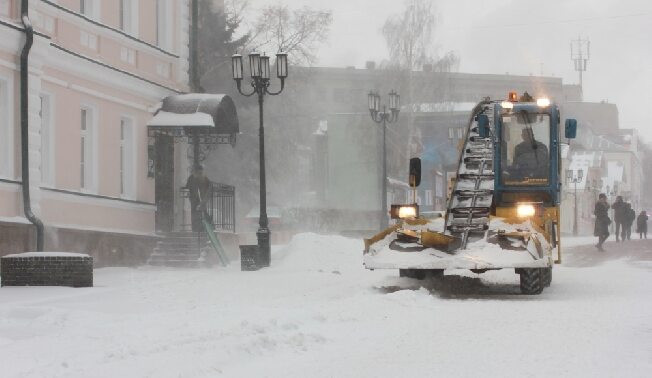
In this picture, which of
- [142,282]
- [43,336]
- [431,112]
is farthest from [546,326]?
[431,112]

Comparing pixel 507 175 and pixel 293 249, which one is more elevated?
pixel 507 175

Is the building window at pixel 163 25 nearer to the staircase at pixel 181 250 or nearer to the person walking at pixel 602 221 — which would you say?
the staircase at pixel 181 250

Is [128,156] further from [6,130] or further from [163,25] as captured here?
[6,130]

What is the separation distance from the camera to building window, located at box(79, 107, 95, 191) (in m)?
21.2

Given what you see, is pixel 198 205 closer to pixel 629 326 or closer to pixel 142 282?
pixel 142 282

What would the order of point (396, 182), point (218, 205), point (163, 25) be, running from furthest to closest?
point (396, 182)
point (218, 205)
point (163, 25)

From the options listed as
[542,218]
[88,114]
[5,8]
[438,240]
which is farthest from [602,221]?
[5,8]

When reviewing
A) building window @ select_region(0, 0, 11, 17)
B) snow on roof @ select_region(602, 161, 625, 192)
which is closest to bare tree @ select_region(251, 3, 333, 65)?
building window @ select_region(0, 0, 11, 17)

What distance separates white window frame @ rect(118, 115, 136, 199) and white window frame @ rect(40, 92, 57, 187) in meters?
3.42

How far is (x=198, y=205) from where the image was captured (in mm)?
23734

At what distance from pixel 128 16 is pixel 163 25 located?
6.51 ft

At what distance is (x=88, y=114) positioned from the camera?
21.5 metres

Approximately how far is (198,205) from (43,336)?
1506 centimetres

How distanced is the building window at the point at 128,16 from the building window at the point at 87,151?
8.95 feet
